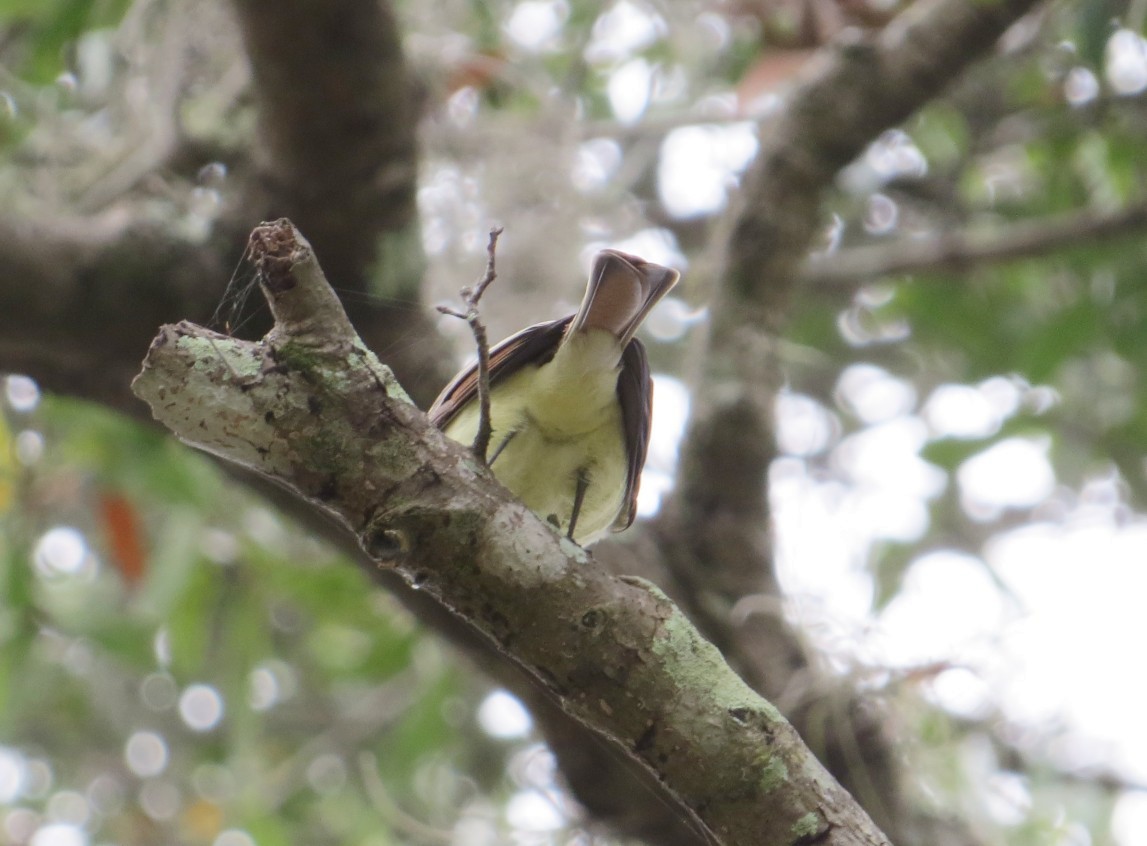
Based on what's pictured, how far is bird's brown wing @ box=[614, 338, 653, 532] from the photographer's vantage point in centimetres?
277

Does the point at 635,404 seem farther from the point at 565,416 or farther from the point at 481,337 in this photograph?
the point at 481,337

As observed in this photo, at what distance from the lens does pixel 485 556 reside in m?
1.66

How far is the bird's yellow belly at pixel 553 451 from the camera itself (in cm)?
277

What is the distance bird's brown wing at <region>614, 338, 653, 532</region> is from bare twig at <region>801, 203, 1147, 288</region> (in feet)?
7.72

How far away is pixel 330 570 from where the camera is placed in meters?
4.47

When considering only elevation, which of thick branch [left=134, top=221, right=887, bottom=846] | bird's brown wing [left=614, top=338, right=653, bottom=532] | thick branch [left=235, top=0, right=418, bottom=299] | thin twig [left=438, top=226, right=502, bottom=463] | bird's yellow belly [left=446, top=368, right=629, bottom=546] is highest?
thick branch [left=235, top=0, right=418, bottom=299]

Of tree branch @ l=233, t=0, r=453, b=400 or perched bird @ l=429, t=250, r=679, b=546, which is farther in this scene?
tree branch @ l=233, t=0, r=453, b=400

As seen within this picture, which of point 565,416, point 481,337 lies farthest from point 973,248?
point 481,337

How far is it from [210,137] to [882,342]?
3282mm

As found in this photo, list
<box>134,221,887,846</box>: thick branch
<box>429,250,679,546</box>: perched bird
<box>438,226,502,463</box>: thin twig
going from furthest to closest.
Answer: <box>429,250,679,546</box>: perched bird, <box>438,226,502,463</box>: thin twig, <box>134,221,887,846</box>: thick branch

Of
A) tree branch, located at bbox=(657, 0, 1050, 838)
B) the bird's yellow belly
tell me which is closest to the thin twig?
the bird's yellow belly

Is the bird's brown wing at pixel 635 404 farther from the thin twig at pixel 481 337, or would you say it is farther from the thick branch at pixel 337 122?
the thin twig at pixel 481 337

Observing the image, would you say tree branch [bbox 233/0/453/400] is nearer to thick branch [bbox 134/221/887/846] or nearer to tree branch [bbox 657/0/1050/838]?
tree branch [bbox 657/0/1050/838]

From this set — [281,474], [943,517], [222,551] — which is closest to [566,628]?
[281,474]
